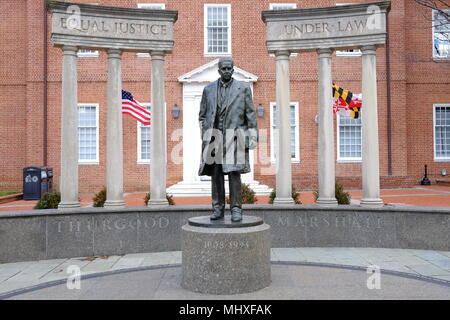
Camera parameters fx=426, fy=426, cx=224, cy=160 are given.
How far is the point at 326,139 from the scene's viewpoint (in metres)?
10.3

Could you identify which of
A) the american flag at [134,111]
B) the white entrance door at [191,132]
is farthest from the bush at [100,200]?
the white entrance door at [191,132]

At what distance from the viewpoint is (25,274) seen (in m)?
7.58

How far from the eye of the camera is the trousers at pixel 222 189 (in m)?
6.44

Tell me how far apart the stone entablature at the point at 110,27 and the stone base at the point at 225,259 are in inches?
237

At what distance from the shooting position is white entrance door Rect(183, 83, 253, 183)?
19.9 metres

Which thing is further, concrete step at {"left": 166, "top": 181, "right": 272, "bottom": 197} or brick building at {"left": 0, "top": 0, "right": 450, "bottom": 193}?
brick building at {"left": 0, "top": 0, "right": 450, "bottom": 193}

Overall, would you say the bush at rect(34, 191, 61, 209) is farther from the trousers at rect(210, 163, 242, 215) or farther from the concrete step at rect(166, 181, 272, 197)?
the concrete step at rect(166, 181, 272, 197)

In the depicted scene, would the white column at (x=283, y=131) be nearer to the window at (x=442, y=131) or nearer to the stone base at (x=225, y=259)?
the stone base at (x=225, y=259)

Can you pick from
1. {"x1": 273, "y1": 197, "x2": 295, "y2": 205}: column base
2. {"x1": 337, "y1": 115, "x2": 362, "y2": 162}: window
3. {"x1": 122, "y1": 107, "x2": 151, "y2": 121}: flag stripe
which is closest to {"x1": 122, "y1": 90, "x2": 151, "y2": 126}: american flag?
{"x1": 122, "y1": 107, "x2": 151, "y2": 121}: flag stripe

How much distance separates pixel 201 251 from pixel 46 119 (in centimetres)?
1680

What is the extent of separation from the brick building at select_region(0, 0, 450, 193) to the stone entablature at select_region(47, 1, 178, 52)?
9400 millimetres

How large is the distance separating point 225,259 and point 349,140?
654 inches

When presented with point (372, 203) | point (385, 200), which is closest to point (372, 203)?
point (372, 203)

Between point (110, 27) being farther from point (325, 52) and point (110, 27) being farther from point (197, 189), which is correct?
point (197, 189)
